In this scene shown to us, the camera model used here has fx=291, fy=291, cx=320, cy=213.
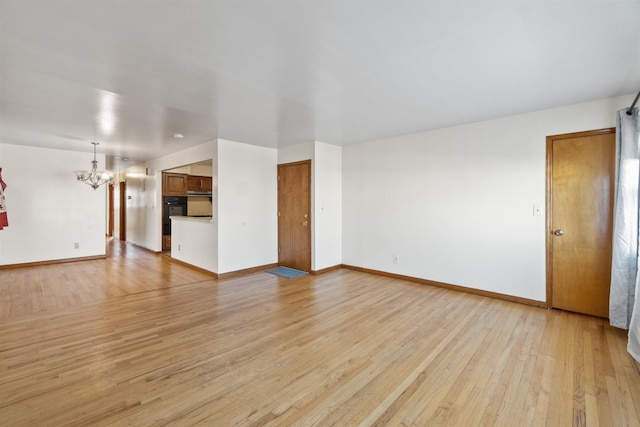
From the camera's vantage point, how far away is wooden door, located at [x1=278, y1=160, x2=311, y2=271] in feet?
17.5

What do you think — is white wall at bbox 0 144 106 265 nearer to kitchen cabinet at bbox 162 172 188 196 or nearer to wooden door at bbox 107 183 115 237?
kitchen cabinet at bbox 162 172 188 196

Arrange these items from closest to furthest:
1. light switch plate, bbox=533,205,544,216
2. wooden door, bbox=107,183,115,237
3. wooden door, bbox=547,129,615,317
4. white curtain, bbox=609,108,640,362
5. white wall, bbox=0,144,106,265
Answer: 1. white curtain, bbox=609,108,640,362
2. wooden door, bbox=547,129,615,317
3. light switch plate, bbox=533,205,544,216
4. white wall, bbox=0,144,106,265
5. wooden door, bbox=107,183,115,237

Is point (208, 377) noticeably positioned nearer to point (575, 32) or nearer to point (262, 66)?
point (262, 66)

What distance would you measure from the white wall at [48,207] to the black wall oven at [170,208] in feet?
4.09

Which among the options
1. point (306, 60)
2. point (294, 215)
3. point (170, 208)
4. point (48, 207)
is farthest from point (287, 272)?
point (48, 207)

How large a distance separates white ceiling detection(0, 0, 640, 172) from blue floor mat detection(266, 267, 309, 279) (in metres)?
2.60

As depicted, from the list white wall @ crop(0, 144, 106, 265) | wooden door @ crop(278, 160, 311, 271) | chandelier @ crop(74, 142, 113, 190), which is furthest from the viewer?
chandelier @ crop(74, 142, 113, 190)

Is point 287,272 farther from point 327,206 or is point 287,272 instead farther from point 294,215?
point 327,206

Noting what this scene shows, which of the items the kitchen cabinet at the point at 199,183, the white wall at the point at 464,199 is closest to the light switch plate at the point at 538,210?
the white wall at the point at 464,199

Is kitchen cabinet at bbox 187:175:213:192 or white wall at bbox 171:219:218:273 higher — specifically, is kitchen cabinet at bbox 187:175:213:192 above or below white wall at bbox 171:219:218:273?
above

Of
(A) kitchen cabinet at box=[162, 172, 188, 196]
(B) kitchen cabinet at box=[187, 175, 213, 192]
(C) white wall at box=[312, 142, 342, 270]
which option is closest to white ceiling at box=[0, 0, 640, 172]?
(C) white wall at box=[312, 142, 342, 270]

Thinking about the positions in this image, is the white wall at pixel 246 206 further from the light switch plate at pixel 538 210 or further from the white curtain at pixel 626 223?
the white curtain at pixel 626 223

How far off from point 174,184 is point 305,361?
6.57 meters

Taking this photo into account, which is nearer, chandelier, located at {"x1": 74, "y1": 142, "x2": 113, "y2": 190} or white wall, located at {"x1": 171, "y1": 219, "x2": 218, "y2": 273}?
white wall, located at {"x1": 171, "y1": 219, "x2": 218, "y2": 273}
